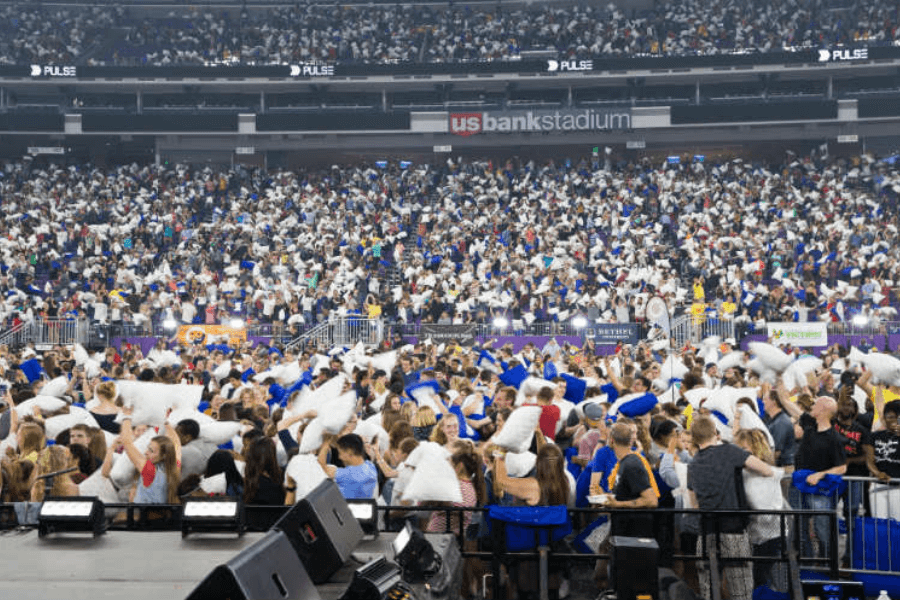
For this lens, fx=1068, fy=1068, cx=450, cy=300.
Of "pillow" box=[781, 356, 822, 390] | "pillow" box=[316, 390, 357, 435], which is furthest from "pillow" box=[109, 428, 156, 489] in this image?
"pillow" box=[781, 356, 822, 390]

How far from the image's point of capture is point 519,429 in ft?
23.9

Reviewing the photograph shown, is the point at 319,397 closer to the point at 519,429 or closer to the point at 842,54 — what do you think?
the point at 519,429

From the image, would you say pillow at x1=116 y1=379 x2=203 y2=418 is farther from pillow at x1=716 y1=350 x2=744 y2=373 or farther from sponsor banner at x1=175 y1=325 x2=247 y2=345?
sponsor banner at x1=175 y1=325 x2=247 y2=345

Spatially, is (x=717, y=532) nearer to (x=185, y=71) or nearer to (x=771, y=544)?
(x=771, y=544)

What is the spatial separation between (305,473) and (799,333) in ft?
60.9

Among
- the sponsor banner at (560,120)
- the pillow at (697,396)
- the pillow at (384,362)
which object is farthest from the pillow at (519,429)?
the sponsor banner at (560,120)

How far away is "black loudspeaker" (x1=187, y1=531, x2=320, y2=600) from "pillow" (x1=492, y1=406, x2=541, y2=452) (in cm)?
311

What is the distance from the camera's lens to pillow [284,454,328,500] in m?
6.88

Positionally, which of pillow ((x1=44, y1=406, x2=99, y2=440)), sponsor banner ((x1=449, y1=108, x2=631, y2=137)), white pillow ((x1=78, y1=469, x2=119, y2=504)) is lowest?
white pillow ((x1=78, y1=469, x2=119, y2=504))

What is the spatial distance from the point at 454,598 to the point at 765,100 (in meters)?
38.0

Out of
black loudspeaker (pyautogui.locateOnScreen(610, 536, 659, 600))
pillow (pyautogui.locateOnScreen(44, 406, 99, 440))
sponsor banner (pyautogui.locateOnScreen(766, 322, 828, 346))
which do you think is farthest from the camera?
sponsor banner (pyautogui.locateOnScreen(766, 322, 828, 346))

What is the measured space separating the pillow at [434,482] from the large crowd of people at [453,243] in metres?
19.1

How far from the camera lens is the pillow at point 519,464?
7.39 m

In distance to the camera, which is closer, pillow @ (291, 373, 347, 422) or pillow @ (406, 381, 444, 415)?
pillow @ (291, 373, 347, 422)
